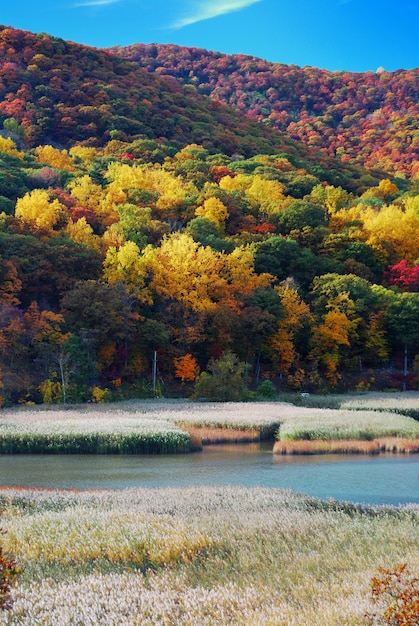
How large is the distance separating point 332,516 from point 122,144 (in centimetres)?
11257

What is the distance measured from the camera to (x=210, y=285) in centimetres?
6144

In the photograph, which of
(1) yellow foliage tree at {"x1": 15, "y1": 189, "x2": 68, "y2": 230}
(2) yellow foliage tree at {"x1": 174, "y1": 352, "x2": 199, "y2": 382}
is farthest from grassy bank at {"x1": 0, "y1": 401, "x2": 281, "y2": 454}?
(1) yellow foliage tree at {"x1": 15, "y1": 189, "x2": 68, "y2": 230}

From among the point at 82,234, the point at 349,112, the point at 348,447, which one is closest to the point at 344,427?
the point at 348,447

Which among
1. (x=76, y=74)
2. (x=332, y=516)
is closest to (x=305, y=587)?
(x=332, y=516)

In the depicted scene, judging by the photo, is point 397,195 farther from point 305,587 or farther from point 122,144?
point 305,587

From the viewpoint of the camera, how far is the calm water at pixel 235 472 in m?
21.6

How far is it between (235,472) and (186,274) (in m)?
36.7

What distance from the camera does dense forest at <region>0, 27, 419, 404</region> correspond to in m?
52.2

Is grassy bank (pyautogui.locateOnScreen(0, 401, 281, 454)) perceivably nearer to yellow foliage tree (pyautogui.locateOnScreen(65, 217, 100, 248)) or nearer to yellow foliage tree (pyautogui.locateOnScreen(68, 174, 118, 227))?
yellow foliage tree (pyautogui.locateOnScreen(65, 217, 100, 248))

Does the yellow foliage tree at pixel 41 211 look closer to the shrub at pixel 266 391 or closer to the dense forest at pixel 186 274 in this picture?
the dense forest at pixel 186 274

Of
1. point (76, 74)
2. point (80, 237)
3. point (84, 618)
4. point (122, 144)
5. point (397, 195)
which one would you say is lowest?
point (84, 618)

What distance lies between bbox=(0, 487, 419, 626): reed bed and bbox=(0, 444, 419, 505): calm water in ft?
17.5

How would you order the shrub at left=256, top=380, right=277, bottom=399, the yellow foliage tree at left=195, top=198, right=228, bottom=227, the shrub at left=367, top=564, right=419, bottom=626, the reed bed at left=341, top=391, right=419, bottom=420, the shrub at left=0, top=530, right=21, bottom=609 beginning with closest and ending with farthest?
the shrub at left=367, top=564, right=419, bottom=626 → the shrub at left=0, top=530, right=21, bottom=609 → the reed bed at left=341, top=391, right=419, bottom=420 → the shrub at left=256, top=380, right=277, bottom=399 → the yellow foliage tree at left=195, top=198, right=228, bottom=227

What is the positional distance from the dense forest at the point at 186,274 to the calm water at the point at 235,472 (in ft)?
62.6
